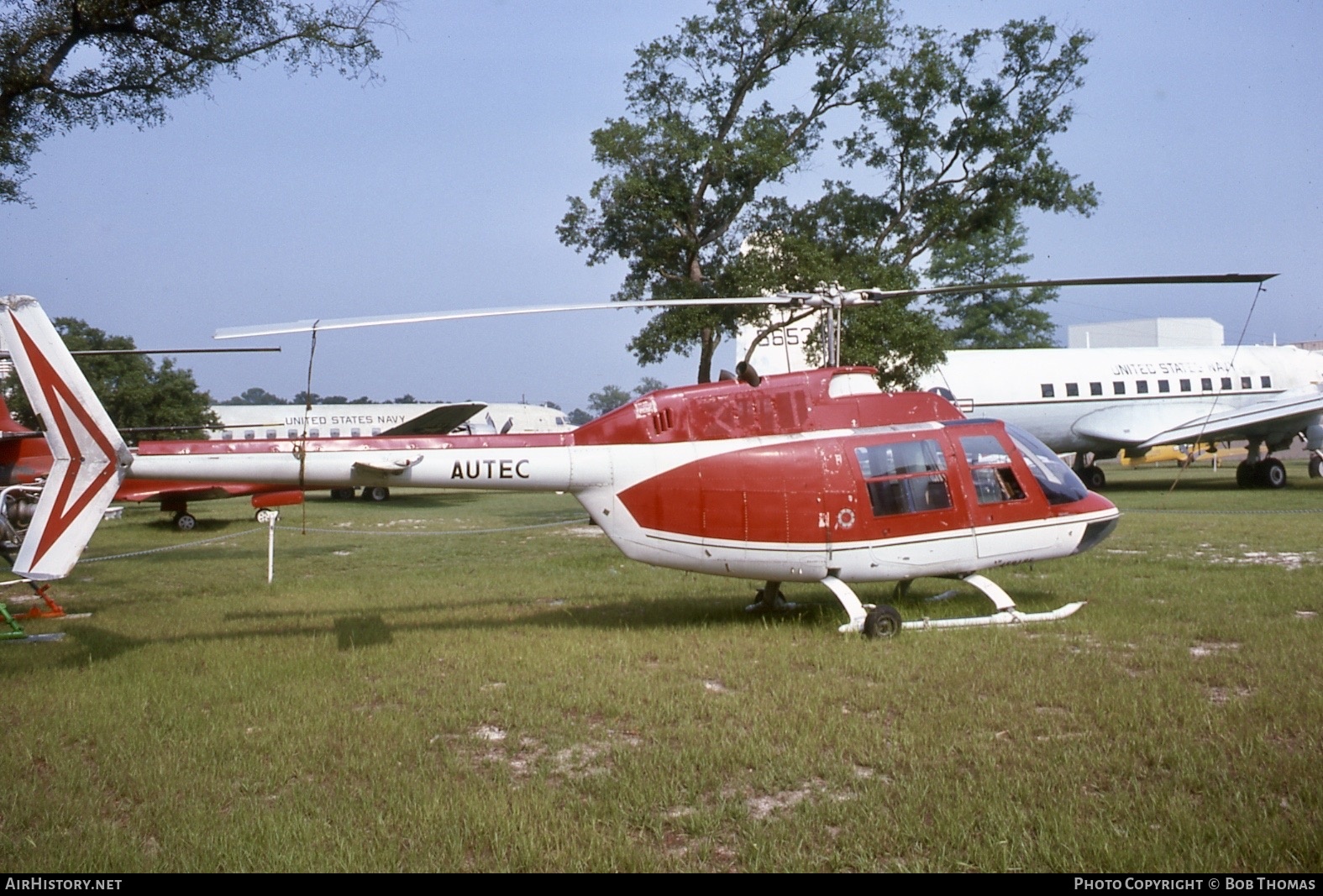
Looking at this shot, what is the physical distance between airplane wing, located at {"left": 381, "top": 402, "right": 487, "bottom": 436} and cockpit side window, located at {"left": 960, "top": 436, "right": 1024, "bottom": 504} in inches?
1024

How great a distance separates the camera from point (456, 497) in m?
35.0

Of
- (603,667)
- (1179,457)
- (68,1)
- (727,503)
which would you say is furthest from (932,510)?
(1179,457)

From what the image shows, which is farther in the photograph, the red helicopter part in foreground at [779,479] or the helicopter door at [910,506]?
the helicopter door at [910,506]

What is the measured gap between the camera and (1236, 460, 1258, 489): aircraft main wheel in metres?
27.6

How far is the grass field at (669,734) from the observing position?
14.3 feet

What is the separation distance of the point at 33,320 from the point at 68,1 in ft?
24.0

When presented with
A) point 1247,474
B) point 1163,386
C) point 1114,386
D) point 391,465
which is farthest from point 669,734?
point 1247,474

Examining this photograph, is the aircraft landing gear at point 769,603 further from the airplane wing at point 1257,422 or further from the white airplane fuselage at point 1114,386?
the airplane wing at point 1257,422

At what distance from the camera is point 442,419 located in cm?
3438

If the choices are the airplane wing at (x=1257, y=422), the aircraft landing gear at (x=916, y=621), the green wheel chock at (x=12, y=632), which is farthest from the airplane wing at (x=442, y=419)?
the aircraft landing gear at (x=916, y=621)

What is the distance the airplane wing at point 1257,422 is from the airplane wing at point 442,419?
2093 cm

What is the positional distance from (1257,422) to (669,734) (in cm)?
2500

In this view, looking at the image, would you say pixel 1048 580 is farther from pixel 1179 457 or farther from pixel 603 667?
pixel 1179 457

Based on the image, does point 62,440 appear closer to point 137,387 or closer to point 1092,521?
point 1092,521
